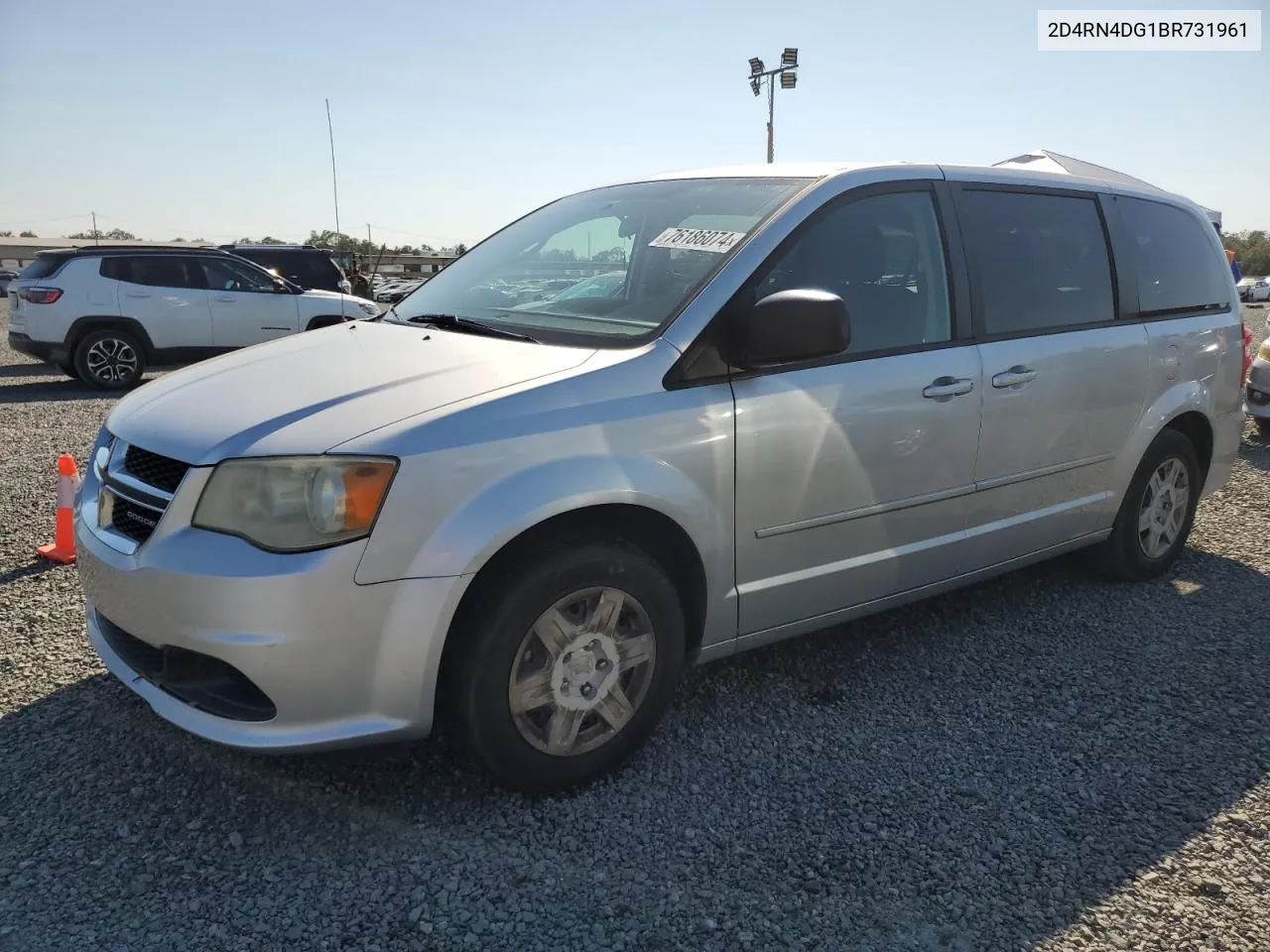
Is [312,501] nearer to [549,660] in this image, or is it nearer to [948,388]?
[549,660]

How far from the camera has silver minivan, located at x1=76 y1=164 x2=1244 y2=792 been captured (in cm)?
230

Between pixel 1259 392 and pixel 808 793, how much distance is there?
7892 millimetres

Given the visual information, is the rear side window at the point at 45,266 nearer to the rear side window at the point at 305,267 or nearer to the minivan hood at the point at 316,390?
the rear side window at the point at 305,267

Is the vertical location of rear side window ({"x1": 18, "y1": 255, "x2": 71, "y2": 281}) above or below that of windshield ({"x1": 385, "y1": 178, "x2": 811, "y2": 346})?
above

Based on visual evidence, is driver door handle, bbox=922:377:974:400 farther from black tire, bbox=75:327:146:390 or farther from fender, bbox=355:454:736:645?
black tire, bbox=75:327:146:390

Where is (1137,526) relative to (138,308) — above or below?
below

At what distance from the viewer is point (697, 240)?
3.09 m

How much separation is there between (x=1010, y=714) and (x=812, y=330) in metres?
1.58

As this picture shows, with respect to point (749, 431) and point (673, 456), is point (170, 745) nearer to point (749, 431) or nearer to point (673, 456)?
point (673, 456)

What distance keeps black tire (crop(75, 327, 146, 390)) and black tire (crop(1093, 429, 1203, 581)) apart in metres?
10.6

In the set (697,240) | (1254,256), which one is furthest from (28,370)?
(1254,256)

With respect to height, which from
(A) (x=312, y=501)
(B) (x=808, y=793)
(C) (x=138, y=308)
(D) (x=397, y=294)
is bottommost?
(B) (x=808, y=793)

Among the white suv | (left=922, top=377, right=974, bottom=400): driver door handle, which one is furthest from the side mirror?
the white suv

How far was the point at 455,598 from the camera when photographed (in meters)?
2.36
